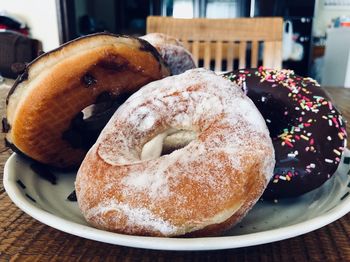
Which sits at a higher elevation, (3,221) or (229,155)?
(229,155)

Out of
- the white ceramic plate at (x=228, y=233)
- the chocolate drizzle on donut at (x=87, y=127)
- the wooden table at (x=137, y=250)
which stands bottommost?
the wooden table at (x=137, y=250)

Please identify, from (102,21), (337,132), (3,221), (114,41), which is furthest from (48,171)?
(102,21)

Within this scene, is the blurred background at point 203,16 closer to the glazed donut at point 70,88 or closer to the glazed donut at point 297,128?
the glazed donut at point 70,88

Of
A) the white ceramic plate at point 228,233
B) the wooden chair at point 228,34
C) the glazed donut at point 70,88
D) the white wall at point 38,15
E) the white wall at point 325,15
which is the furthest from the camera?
the white wall at point 325,15

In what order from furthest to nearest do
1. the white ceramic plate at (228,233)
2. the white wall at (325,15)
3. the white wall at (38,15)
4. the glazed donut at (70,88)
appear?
the white wall at (325,15) → the white wall at (38,15) → the glazed donut at (70,88) → the white ceramic plate at (228,233)

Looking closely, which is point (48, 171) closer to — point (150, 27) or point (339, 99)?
point (339, 99)

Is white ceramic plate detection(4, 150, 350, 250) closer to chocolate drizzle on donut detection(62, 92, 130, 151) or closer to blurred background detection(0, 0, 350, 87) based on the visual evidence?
chocolate drizzle on donut detection(62, 92, 130, 151)

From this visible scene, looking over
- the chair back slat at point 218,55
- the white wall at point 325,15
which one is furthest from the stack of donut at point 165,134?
the white wall at point 325,15

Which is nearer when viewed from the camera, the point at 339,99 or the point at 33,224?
the point at 33,224
